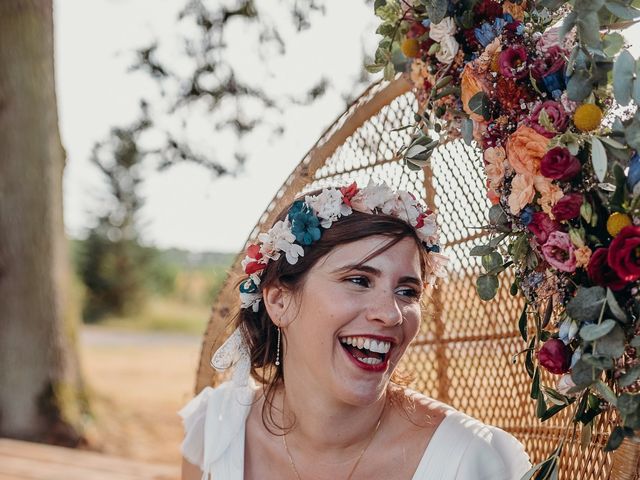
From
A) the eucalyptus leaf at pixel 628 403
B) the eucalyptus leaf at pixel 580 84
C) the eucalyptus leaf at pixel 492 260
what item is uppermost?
the eucalyptus leaf at pixel 580 84

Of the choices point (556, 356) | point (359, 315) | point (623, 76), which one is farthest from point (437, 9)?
point (556, 356)

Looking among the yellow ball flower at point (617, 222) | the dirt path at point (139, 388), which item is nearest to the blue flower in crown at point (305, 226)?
the yellow ball flower at point (617, 222)

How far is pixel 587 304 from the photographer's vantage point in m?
1.35

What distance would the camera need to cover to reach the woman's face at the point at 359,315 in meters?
1.89

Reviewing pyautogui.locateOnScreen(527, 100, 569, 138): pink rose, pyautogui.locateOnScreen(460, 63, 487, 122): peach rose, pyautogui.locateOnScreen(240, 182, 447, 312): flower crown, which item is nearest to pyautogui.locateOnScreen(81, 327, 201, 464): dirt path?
pyautogui.locateOnScreen(240, 182, 447, 312): flower crown

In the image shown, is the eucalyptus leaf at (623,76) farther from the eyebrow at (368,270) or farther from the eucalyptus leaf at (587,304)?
the eyebrow at (368,270)

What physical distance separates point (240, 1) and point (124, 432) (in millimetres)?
3361

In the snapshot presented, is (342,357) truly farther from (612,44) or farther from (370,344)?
(612,44)

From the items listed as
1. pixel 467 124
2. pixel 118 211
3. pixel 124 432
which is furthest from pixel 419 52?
pixel 118 211

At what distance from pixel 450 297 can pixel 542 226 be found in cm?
97

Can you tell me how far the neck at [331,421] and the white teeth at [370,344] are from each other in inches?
10.0

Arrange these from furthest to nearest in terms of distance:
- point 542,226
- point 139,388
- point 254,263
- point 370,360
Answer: point 139,388 < point 254,263 < point 370,360 < point 542,226

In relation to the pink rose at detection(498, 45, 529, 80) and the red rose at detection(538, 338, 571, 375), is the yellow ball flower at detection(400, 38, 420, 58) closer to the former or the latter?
→ the pink rose at detection(498, 45, 529, 80)

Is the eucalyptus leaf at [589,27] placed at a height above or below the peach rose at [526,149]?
above
